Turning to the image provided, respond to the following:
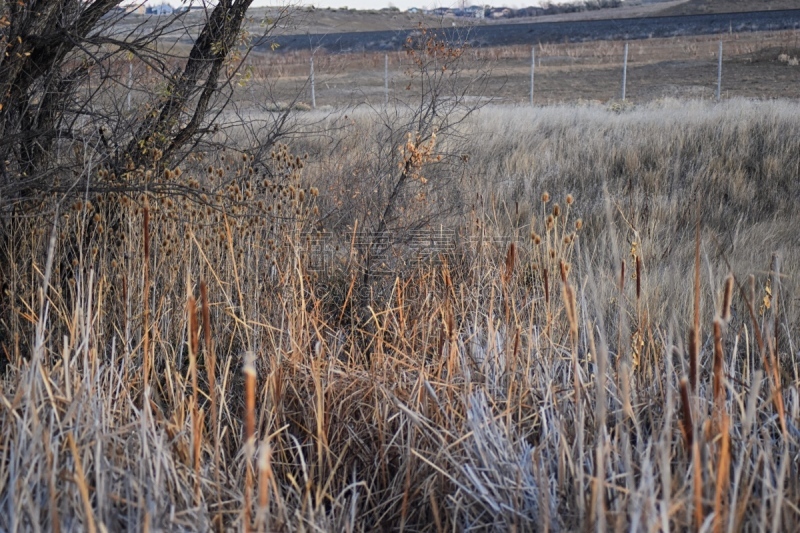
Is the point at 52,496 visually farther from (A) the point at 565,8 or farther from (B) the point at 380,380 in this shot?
(A) the point at 565,8

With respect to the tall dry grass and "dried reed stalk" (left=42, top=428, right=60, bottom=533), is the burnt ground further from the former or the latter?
"dried reed stalk" (left=42, top=428, right=60, bottom=533)

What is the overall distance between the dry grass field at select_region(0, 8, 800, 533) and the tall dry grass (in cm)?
2

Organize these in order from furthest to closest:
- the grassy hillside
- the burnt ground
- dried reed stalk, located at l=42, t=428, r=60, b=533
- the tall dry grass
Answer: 1. the grassy hillside
2. the burnt ground
3. the tall dry grass
4. dried reed stalk, located at l=42, t=428, r=60, b=533

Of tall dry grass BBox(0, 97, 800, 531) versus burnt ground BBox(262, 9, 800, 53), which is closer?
tall dry grass BBox(0, 97, 800, 531)

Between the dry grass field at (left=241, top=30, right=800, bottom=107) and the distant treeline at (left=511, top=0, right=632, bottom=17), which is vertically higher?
the distant treeline at (left=511, top=0, right=632, bottom=17)

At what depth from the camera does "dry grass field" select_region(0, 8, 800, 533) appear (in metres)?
1.92

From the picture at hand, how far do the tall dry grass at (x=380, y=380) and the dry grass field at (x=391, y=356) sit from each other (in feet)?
0.06

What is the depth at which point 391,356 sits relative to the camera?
329 centimetres

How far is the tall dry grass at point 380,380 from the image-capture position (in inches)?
74.6

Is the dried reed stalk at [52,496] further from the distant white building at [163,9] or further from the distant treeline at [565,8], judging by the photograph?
the distant treeline at [565,8]

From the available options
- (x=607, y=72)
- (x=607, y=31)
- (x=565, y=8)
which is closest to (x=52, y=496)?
(x=607, y=72)

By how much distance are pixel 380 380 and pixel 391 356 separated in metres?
0.38

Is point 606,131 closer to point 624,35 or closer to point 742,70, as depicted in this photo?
point 742,70

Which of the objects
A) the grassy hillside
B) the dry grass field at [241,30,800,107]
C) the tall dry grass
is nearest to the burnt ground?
the dry grass field at [241,30,800,107]
